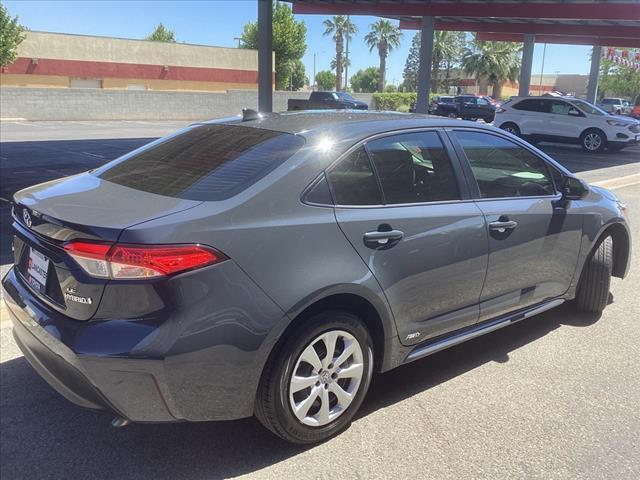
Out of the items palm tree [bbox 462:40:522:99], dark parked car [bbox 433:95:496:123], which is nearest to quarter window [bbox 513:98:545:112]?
dark parked car [bbox 433:95:496:123]

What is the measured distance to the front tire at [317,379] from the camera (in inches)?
104

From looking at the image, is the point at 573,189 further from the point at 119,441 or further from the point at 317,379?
the point at 119,441

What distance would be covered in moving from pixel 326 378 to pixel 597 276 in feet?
8.84

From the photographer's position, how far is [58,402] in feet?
10.7

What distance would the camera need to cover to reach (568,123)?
19172mm

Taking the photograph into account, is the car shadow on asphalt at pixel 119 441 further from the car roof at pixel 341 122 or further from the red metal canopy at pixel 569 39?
the red metal canopy at pixel 569 39

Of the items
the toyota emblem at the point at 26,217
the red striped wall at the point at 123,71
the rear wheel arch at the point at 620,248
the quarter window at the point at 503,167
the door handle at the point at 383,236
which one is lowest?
the rear wheel arch at the point at 620,248

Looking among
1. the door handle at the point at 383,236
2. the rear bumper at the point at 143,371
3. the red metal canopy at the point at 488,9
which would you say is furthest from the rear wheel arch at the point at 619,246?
the red metal canopy at the point at 488,9

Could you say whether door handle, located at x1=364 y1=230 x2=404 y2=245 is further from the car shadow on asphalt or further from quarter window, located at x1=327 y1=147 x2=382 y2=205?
the car shadow on asphalt

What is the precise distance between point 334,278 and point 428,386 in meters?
1.24

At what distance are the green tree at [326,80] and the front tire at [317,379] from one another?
116403mm

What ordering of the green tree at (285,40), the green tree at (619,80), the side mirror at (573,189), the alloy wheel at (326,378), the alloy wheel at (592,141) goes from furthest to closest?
the green tree at (619,80)
the green tree at (285,40)
the alloy wheel at (592,141)
the side mirror at (573,189)
the alloy wheel at (326,378)

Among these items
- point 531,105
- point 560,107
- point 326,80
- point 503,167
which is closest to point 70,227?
point 503,167

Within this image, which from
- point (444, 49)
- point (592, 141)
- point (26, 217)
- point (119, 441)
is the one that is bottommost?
point (119, 441)
